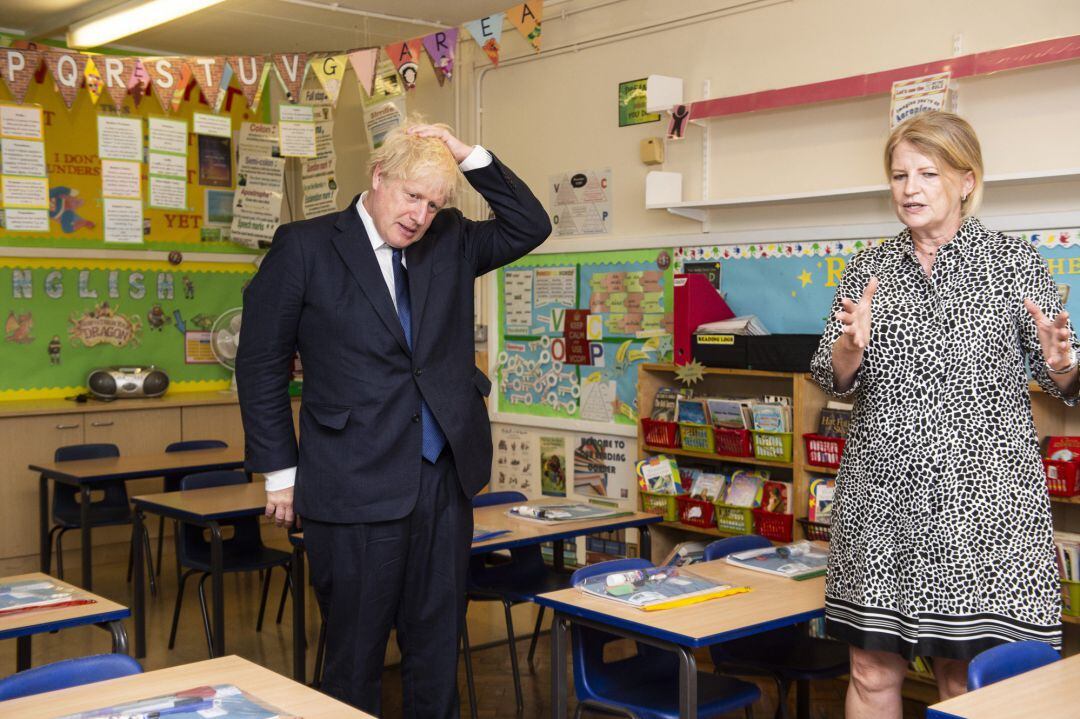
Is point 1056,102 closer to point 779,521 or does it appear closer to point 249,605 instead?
point 779,521

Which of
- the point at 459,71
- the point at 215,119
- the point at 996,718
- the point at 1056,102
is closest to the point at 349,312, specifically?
the point at 996,718

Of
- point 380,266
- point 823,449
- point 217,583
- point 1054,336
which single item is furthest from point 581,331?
point 1054,336

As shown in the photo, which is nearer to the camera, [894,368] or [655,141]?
[894,368]

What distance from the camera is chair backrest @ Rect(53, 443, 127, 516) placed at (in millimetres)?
5707

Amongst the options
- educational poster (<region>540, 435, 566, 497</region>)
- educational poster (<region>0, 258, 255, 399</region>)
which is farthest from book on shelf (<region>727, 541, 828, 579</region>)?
educational poster (<region>0, 258, 255, 399</region>)

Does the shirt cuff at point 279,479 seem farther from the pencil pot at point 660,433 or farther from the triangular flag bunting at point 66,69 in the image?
the triangular flag bunting at point 66,69

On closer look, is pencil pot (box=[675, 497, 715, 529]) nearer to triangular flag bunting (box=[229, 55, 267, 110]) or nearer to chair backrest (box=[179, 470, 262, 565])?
chair backrest (box=[179, 470, 262, 565])

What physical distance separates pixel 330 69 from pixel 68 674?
3.76 m

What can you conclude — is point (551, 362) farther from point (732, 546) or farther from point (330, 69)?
point (732, 546)

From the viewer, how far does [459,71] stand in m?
6.43

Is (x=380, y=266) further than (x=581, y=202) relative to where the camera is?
No

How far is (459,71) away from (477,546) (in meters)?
3.65

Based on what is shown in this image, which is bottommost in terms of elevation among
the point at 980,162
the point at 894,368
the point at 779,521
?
the point at 779,521

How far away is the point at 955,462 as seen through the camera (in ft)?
6.95
